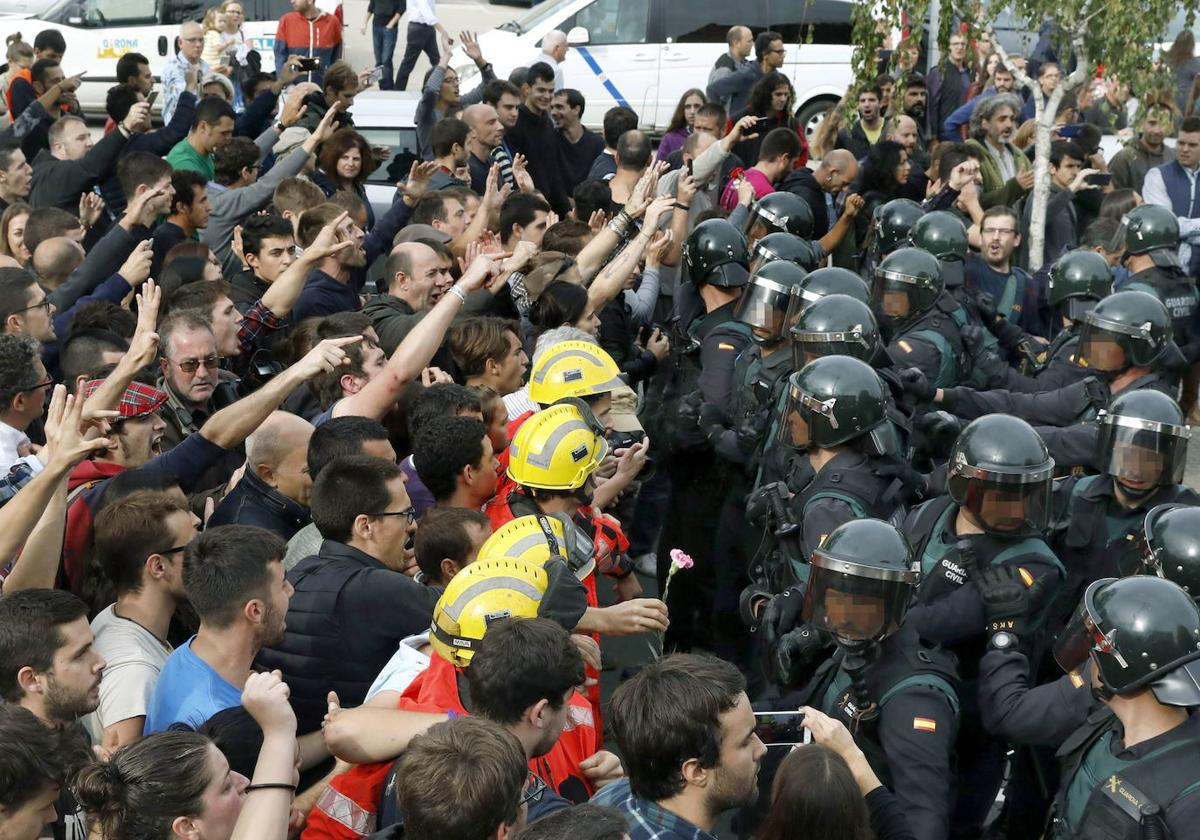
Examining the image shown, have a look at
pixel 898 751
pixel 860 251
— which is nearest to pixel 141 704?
pixel 898 751

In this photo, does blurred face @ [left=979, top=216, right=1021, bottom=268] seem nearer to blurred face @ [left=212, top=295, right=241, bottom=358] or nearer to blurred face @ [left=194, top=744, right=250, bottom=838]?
blurred face @ [left=212, top=295, right=241, bottom=358]

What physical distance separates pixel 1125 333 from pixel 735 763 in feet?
12.9

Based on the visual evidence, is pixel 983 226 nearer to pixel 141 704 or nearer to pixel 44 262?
pixel 44 262

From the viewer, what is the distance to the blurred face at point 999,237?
28.9 feet

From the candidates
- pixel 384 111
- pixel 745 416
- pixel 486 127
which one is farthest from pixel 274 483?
pixel 384 111

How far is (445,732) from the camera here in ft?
10.8

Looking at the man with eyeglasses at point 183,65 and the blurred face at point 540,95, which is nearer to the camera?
the blurred face at point 540,95

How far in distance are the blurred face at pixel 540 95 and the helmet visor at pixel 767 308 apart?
5489 millimetres

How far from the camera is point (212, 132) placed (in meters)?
10.1

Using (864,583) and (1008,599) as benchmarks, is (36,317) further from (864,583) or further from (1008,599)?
(1008,599)

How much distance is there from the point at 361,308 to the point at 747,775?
4.88m

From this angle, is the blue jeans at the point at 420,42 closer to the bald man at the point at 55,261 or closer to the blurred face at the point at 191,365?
the bald man at the point at 55,261

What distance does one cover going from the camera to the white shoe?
26.6 ft

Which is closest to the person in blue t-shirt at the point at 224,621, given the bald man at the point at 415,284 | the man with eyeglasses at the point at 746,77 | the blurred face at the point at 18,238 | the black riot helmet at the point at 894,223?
the bald man at the point at 415,284
